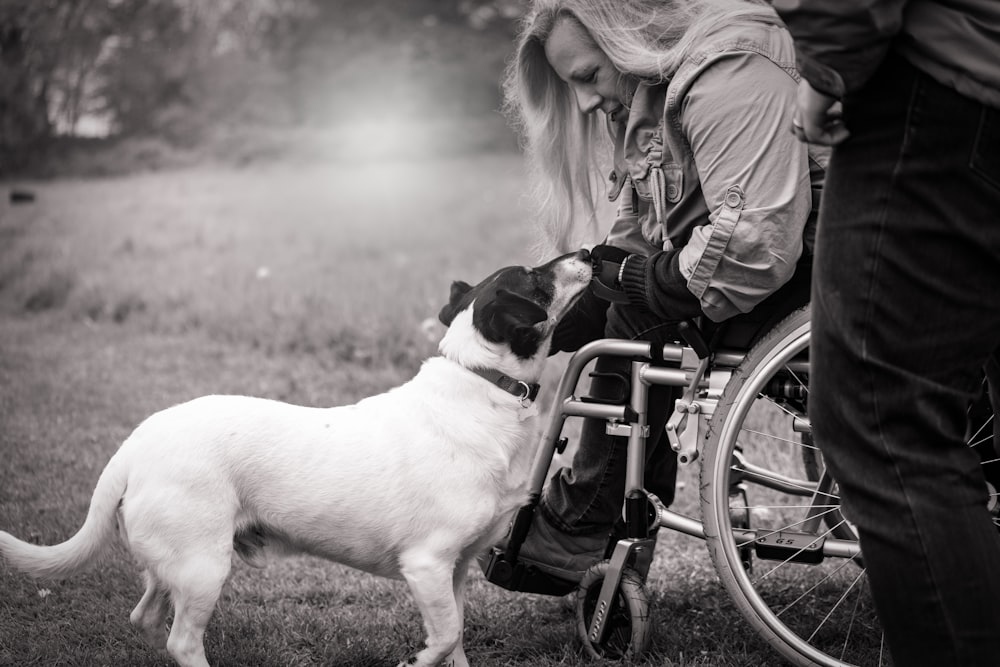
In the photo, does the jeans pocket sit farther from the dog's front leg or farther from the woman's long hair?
the dog's front leg

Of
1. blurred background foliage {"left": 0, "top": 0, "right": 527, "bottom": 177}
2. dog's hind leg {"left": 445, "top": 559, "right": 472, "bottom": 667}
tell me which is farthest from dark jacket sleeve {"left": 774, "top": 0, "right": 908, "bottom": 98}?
blurred background foliage {"left": 0, "top": 0, "right": 527, "bottom": 177}

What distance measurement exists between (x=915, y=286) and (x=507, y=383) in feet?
4.60

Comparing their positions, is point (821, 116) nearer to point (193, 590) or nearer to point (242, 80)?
point (193, 590)

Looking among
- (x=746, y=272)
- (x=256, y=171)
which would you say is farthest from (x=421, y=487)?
(x=256, y=171)

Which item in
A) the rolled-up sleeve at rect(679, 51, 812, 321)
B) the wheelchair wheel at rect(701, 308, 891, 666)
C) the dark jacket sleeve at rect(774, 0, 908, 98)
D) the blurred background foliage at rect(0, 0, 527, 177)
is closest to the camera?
the dark jacket sleeve at rect(774, 0, 908, 98)

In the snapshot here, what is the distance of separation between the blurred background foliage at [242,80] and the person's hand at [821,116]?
2.27 m

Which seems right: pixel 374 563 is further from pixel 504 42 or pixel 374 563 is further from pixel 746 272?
pixel 504 42

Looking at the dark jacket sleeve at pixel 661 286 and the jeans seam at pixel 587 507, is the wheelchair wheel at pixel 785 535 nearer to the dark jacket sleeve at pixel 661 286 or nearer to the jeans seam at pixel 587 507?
the dark jacket sleeve at pixel 661 286

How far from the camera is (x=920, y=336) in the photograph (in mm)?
1511

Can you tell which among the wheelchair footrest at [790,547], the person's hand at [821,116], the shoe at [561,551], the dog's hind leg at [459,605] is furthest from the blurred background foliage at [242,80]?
the person's hand at [821,116]

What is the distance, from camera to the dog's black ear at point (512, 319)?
272 centimetres

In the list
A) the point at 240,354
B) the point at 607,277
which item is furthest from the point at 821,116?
the point at 240,354

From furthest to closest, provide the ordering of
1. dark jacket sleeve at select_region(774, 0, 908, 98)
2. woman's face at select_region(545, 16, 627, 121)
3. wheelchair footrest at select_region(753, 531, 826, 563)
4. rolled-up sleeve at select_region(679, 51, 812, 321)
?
woman's face at select_region(545, 16, 627, 121) < wheelchair footrest at select_region(753, 531, 826, 563) < rolled-up sleeve at select_region(679, 51, 812, 321) < dark jacket sleeve at select_region(774, 0, 908, 98)

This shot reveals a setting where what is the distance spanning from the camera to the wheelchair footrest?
257cm
